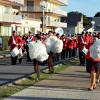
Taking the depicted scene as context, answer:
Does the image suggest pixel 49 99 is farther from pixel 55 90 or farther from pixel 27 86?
pixel 27 86

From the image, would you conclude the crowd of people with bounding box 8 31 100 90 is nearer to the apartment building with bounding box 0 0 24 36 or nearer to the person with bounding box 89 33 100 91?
the person with bounding box 89 33 100 91

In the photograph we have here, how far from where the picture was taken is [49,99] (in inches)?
524

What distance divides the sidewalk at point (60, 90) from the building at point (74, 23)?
344ft

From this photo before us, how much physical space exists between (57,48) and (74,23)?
358 feet

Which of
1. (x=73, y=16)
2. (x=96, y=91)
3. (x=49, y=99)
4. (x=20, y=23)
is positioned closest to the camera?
(x=49, y=99)

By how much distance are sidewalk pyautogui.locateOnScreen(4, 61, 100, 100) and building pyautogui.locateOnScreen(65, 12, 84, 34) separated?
105 metres

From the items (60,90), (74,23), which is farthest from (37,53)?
(74,23)

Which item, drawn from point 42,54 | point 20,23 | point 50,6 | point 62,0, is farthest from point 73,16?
point 42,54

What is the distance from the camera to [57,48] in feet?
74.0

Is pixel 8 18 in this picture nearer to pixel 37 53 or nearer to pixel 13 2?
pixel 13 2

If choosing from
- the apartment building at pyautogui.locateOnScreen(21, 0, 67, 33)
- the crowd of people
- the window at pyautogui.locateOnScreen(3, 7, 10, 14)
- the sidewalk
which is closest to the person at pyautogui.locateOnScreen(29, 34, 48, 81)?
the crowd of people

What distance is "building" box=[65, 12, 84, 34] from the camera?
126 m

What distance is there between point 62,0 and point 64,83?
97816 millimetres

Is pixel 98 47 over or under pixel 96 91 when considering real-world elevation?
over
